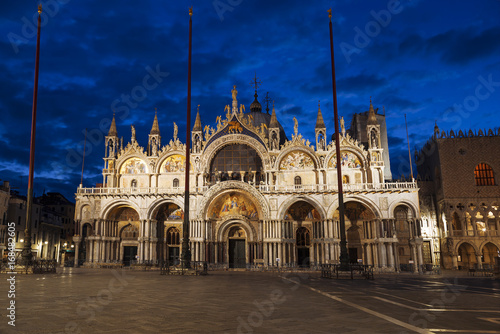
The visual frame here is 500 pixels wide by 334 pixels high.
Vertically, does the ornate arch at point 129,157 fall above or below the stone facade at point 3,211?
above

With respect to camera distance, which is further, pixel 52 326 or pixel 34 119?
pixel 34 119

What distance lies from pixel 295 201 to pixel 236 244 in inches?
331

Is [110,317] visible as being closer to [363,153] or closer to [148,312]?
[148,312]

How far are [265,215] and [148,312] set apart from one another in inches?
1229

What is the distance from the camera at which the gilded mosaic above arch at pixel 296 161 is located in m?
44.4

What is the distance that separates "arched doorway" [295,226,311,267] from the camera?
43.7m

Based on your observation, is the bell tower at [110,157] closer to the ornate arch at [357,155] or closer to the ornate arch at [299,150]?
the ornate arch at [299,150]

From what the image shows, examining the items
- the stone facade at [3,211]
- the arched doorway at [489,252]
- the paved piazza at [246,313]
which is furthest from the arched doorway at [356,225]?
the stone facade at [3,211]

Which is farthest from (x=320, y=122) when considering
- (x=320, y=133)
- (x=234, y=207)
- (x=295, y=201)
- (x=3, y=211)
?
(x=3, y=211)

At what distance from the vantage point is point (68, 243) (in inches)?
2854

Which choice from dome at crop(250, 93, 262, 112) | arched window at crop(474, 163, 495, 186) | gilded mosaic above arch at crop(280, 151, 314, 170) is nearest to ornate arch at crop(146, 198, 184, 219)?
gilded mosaic above arch at crop(280, 151, 314, 170)

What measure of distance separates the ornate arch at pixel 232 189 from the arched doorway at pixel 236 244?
388 centimetres

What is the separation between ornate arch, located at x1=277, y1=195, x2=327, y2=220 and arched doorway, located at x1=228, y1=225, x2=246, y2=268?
5.51 meters

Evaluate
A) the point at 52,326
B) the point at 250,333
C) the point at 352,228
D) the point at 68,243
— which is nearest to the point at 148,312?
the point at 52,326
